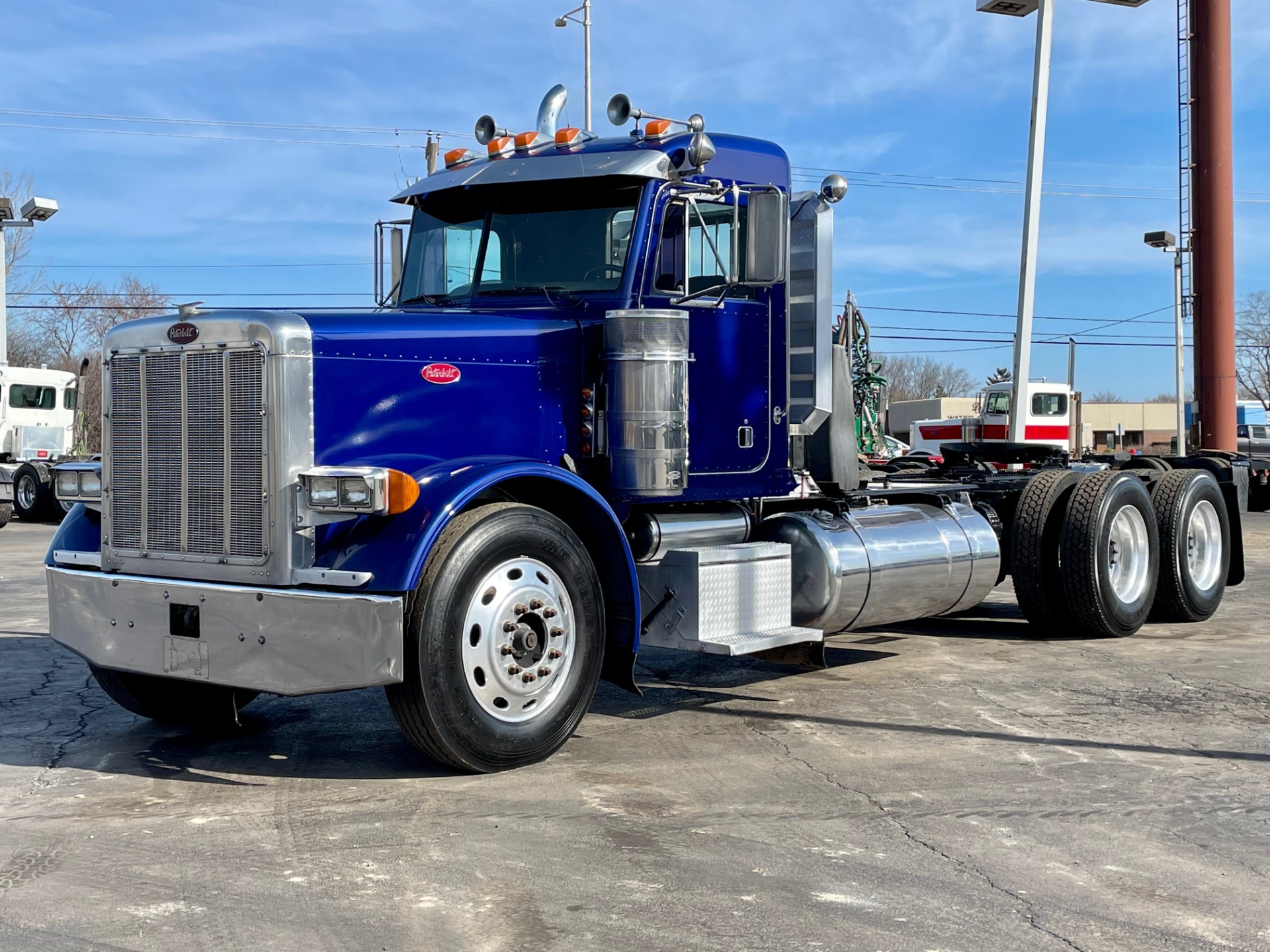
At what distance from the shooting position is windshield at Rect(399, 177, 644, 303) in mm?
7113

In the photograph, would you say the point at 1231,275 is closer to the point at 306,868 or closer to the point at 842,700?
the point at 842,700

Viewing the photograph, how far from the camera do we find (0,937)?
3.91m

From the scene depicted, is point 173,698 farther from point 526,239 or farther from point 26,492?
point 26,492

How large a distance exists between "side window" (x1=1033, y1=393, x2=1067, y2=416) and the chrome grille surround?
94.9 ft

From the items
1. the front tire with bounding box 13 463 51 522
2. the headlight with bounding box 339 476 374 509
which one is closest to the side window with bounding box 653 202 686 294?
the headlight with bounding box 339 476 374 509

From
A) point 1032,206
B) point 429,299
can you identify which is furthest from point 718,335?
point 1032,206

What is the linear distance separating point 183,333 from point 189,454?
1.72ft

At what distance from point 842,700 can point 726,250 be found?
255 centimetres

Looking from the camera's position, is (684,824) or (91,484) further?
(91,484)

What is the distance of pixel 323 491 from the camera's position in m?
5.57

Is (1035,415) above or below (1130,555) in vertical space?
above

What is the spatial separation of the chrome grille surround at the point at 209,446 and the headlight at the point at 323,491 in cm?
10

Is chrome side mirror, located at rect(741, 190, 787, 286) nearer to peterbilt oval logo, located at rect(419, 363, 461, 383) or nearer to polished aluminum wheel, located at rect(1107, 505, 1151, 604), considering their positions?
peterbilt oval logo, located at rect(419, 363, 461, 383)

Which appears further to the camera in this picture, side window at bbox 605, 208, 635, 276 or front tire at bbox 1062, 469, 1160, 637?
front tire at bbox 1062, 469, 1160, 637
